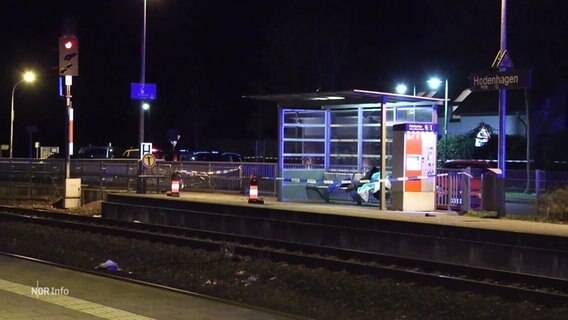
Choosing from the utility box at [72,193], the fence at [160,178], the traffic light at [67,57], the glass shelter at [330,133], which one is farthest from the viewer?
the utility box at [72,193]

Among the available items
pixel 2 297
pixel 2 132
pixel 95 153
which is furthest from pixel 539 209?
pixel 2 132

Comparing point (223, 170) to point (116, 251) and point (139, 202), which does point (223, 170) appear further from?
point (116, 251)

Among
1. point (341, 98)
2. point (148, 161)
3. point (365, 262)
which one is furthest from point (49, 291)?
point (148, 161)

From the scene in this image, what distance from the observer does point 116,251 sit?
14.9m

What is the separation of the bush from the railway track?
579 centimetres

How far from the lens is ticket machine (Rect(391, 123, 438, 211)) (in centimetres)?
1883

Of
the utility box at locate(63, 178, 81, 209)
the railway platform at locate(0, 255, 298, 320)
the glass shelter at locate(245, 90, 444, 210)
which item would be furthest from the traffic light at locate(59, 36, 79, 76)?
the railway platform at locate(0, 255, 298, 320)

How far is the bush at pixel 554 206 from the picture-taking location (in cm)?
1700

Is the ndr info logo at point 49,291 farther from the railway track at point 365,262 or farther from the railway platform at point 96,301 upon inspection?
the railway track at point 365,262

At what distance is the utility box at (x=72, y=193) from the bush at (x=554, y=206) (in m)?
15.4

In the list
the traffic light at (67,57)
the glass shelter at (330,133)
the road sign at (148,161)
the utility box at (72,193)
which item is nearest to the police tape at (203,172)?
the road sign at (148,161)

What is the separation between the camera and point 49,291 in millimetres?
9812

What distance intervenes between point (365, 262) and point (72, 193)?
47.7 feet

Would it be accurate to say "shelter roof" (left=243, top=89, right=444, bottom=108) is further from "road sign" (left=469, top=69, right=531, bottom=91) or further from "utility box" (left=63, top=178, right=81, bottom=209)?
"utility box" (left=63, top=178, right=81, bottom=209)
